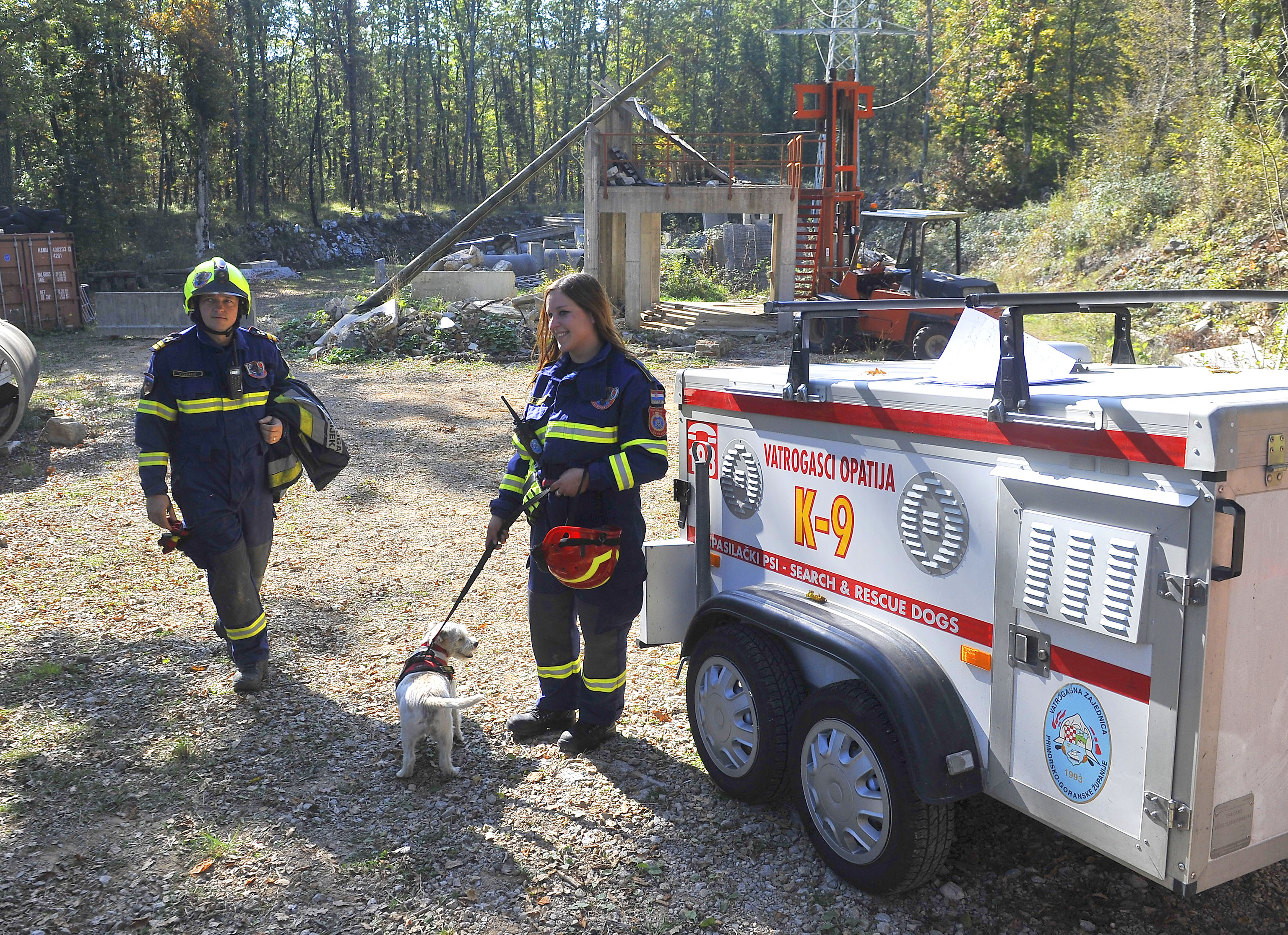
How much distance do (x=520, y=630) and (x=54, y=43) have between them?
36619mm

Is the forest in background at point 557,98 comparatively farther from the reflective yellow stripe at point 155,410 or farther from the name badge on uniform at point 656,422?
the reflective yellow stripe at point 155,410

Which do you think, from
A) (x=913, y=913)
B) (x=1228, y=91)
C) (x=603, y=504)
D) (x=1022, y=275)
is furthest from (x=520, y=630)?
(x=1022, y=275)

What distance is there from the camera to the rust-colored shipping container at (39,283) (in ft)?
68.0

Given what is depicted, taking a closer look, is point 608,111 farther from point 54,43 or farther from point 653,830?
point 54,43

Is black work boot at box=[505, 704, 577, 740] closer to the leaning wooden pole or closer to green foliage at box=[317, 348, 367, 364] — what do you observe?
green foliage at box=[317, 348, 367, 364]

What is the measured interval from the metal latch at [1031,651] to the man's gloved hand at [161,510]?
3500mm

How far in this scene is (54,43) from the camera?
32562mm

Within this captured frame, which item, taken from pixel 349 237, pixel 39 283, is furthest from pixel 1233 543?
pixel 349 237

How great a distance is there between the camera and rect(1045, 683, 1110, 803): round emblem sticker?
7.44 feet

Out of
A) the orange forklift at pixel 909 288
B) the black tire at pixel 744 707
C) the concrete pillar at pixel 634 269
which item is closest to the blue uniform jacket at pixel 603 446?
the black tire at pixel 744 707

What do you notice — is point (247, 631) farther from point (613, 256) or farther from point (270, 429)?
point (613, 256)

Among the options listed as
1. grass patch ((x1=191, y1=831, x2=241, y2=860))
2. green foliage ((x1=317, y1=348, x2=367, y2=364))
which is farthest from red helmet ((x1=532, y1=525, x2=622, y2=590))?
green foliage ((x1=317, y1=348, x2=367, y2=364))

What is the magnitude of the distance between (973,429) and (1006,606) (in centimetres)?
46

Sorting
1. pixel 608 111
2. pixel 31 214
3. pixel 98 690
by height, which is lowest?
pixel 98 690
